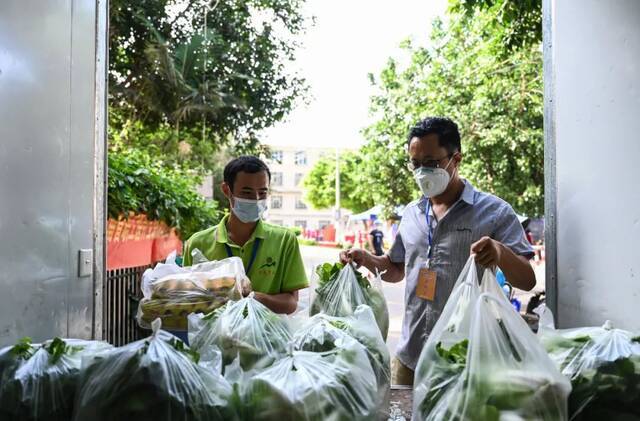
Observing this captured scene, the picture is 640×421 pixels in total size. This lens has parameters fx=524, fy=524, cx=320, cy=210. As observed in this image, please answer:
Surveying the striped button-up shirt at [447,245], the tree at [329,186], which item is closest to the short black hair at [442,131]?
the striped button-up shirt at [447,245]

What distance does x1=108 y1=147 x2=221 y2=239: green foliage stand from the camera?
195 inches

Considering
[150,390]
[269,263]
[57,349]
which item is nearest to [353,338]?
[150,390]

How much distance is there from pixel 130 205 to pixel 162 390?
14.1ft

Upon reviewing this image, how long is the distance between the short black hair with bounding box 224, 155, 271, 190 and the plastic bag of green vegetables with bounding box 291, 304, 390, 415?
1269 millimetres

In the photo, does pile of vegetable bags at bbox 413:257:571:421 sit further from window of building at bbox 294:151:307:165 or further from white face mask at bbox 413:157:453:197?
window of building at bbox 294:151:307:165

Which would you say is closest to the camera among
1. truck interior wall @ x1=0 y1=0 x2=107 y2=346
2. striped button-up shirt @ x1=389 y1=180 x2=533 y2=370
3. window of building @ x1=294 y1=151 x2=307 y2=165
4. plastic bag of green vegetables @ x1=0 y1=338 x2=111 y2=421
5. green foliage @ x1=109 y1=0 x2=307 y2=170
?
plastic bag of green vegetables @ x1=0 y1=338 x2=111 y2=421

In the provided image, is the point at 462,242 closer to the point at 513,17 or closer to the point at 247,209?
the point at 247,209

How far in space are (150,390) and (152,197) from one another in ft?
16.6

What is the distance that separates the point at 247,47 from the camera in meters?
11.0

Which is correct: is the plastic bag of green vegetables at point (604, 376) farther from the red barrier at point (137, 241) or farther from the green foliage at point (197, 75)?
the green foliage at point (197, 75)

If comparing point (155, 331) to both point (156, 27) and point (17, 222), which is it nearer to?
point (17, 222)

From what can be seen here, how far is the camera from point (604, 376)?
1.11 metres

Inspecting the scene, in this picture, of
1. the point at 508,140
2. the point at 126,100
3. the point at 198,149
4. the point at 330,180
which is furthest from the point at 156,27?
the point at 330,180

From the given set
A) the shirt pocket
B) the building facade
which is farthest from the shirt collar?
the building facade
